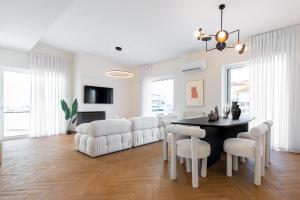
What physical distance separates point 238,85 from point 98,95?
474cm

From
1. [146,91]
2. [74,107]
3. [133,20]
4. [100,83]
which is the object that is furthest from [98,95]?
[133,20]

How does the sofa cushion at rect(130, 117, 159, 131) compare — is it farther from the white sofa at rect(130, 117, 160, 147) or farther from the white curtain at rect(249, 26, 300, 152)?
the white curtain at rect(249, 26, 300, 152)

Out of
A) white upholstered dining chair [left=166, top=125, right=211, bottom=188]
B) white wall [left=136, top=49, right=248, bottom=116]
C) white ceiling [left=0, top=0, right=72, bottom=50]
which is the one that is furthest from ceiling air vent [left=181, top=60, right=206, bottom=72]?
white ceiling [left=0, top=0, right=72, bottom=50]

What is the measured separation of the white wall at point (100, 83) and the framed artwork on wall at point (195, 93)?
2892mm

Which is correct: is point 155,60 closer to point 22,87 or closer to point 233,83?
point 233,83

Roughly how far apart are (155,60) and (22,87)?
453 centimetres

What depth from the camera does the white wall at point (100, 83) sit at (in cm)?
593

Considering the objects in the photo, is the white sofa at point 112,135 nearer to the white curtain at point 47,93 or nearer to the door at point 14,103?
the white curtain at point 47,93

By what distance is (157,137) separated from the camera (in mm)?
4609

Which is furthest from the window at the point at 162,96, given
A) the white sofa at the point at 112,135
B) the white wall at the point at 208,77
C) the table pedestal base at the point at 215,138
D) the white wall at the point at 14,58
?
the white wall at the point at 14,58

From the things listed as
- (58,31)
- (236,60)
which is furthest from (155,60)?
(58,31)

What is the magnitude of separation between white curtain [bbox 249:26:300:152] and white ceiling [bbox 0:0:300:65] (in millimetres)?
313

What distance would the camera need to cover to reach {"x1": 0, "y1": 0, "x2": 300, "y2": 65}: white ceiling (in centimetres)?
A: 291

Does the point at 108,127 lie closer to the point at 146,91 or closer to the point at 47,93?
the point at 47,93
